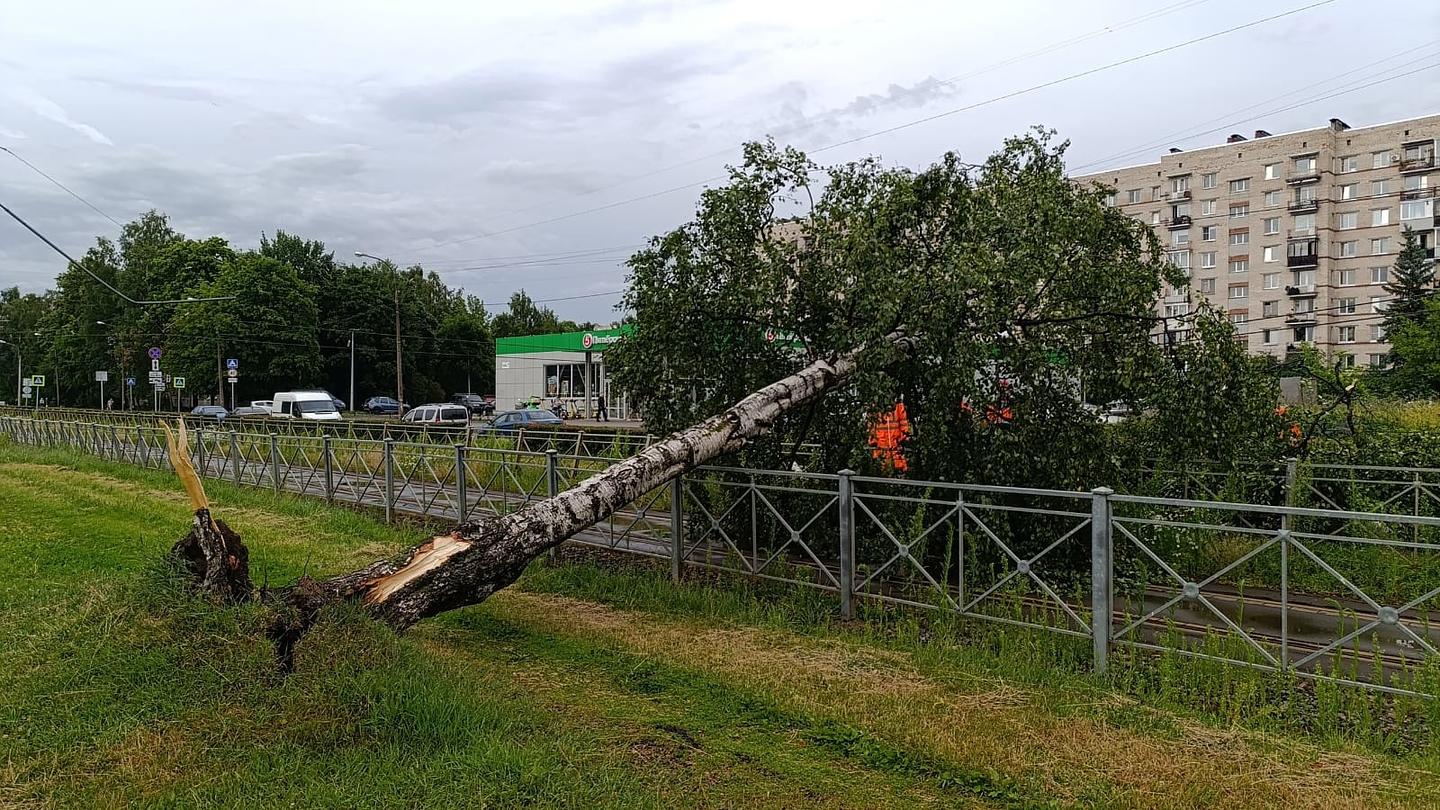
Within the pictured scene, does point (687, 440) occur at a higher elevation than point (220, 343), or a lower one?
lower

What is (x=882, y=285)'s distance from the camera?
7262 millimetres

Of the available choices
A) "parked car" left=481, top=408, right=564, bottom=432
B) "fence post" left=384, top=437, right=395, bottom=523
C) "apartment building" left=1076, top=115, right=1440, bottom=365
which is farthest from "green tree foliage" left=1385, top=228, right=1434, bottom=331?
"fence post" left=384, top=437, right=395, bottom=523

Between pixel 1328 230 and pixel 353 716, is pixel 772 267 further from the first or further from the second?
pixel 1328 230

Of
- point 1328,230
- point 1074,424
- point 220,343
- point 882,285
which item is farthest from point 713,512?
point 1328,230

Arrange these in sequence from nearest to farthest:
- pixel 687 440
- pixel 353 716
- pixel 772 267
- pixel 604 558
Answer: pixel 353 716 < pixel 687 440 < pixel 772 267 < pixel 604 558

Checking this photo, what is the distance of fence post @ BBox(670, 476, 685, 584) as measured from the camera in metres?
7.94

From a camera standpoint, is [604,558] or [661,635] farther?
[604,558]

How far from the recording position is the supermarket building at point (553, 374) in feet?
143

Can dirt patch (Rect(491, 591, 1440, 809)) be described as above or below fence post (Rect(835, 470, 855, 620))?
below

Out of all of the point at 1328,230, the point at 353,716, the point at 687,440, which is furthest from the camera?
the point at 1328,230

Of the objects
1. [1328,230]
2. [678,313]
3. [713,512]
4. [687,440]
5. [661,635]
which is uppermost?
[1328,230]

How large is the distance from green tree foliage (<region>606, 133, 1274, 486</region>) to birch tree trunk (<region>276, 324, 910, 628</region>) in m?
0.55

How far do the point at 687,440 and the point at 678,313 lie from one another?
1.78 m

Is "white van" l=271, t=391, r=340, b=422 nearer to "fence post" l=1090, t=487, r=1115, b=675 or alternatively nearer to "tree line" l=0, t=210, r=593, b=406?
"tree line" l=0, t=210, r=593, b=406
